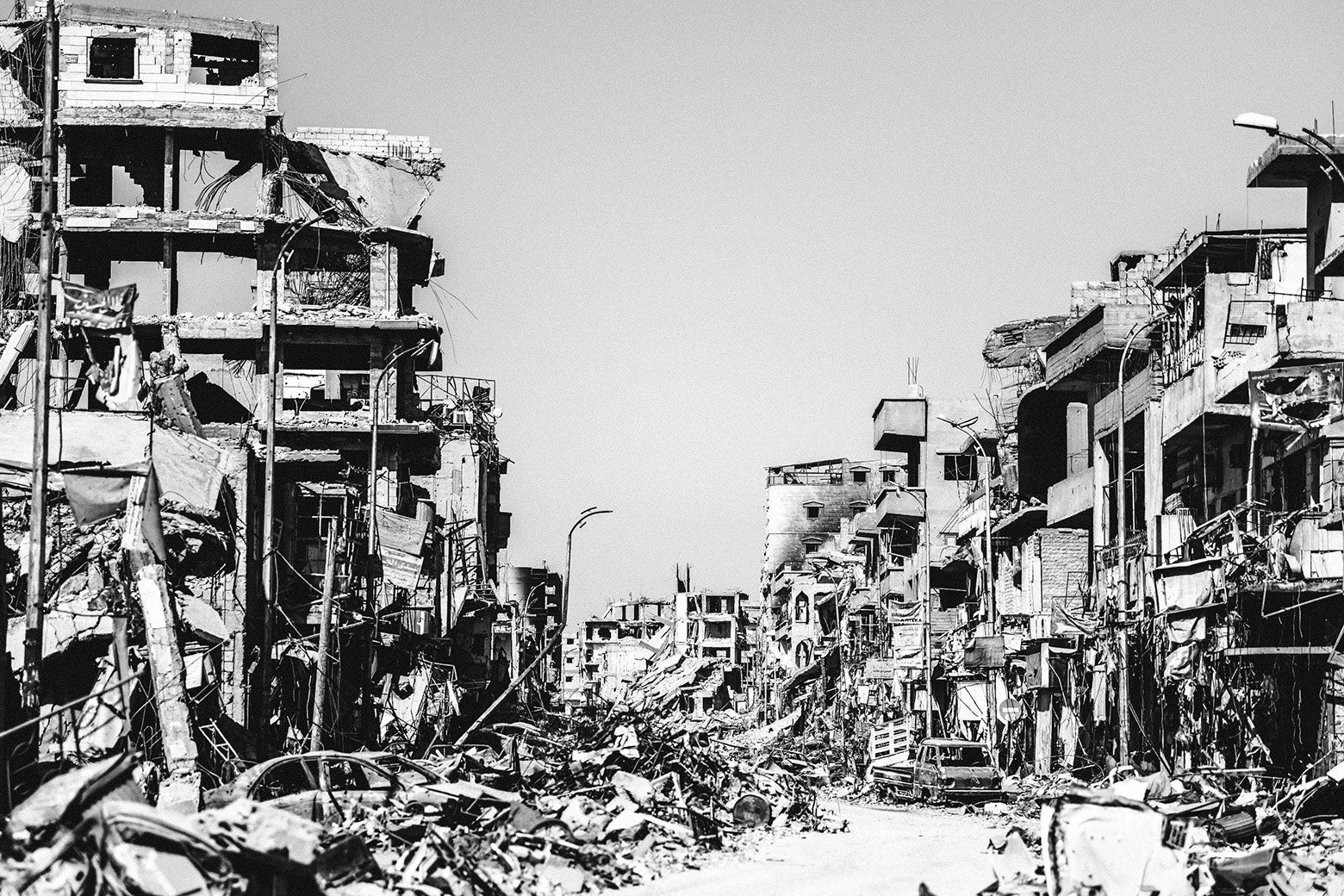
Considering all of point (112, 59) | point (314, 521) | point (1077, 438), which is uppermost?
point (112, 59)

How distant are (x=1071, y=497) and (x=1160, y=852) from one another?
37.7m

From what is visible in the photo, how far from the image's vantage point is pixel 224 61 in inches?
2478

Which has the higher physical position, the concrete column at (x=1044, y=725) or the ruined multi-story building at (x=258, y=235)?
the ruined multi-story building at (x=258, y=235)

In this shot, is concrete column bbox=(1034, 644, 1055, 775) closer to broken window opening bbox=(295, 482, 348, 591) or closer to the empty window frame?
broken window opening bbox=(295, 482, 348, 591)

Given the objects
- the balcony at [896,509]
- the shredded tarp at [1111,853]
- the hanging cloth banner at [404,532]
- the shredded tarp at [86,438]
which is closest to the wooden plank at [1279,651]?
the shredded tarp at [1111,853]

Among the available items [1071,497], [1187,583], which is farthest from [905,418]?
[1187,583]

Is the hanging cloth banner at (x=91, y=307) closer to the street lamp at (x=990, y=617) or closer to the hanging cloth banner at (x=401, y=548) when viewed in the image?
the hanging cloth banner at (x=401, y=548)

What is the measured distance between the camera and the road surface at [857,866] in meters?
24.3

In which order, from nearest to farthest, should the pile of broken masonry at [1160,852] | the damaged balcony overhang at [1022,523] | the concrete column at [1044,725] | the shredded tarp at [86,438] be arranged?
1. the pile of broken masonry at [1160,852]
2. the shredded tarp at [86,438]
3. the concrete column at [1044,725]
4. the damaged balcony overhang at [1022,523]

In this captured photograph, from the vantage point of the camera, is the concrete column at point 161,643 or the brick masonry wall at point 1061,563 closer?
the concrete column at point 161,643

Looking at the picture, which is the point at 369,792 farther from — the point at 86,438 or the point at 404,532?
the point at 404,532

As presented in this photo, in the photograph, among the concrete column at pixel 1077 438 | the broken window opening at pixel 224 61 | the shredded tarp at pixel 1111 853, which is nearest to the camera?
the shredded tarp at pixel 1111 853

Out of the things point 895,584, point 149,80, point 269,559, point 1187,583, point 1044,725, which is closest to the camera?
point 269,559

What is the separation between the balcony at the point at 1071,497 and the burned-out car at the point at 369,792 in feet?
102
